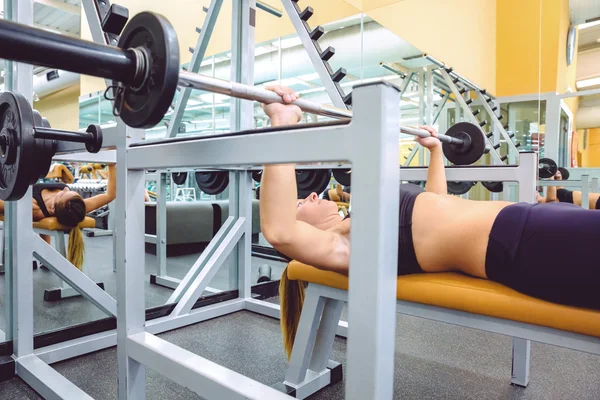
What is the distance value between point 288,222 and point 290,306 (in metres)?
0.57

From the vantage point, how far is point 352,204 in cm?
61

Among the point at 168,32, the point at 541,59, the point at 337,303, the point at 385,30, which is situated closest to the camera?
the point at 168,32

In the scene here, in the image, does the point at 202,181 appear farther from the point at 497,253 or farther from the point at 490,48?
the point at 490,48

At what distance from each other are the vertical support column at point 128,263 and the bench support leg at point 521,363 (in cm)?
121

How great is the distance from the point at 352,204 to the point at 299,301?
34.2 inches

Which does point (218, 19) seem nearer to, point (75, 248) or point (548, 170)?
point (75, 248)

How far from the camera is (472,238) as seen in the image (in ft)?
3.36

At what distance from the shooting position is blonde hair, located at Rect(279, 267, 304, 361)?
55.1 inches

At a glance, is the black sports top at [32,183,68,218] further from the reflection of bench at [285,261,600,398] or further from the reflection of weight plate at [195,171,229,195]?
the reflection of bench at [285,261,600,398]

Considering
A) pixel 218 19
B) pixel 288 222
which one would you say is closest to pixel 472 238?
pixel 288 222

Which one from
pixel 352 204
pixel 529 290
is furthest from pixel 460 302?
pixel 352 204

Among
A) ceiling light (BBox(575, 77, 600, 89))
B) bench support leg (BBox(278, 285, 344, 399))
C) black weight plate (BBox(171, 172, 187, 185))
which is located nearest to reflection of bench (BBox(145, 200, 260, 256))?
black weight plate (BBox(171, 172, 187, 185))

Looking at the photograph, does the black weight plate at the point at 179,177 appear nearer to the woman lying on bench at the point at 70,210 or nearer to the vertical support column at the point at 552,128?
the woman lying on bench at the point at 70,210

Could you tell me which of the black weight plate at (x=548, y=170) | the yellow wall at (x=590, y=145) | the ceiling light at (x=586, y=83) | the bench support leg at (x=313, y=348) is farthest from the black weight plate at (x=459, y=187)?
the yellow wall at (x=590, y=145)
